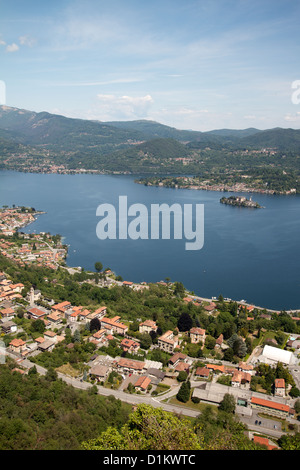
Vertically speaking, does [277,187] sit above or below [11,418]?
above

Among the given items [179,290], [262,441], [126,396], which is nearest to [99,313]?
[179,290]

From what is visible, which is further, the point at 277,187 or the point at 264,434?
the point at 277,187

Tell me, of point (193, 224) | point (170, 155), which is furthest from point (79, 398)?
point (170, 155)

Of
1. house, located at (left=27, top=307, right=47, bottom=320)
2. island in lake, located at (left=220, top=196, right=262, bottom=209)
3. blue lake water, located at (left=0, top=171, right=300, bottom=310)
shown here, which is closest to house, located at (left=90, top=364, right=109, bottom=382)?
house, located at (left=27, top=307, right=47, bottom=320)

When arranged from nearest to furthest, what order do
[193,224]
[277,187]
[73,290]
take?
[73,290] < [193,224] < [277,187]

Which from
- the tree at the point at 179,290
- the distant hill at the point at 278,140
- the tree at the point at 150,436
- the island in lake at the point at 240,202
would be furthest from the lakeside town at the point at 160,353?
the distant hill at the point at 278,140
